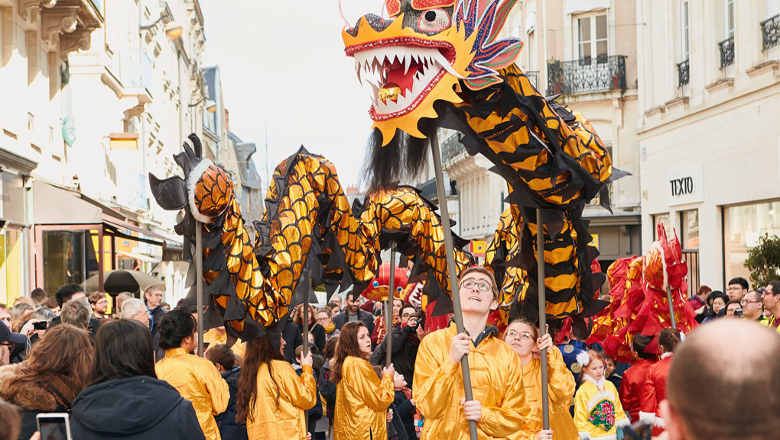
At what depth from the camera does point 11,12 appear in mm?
14102

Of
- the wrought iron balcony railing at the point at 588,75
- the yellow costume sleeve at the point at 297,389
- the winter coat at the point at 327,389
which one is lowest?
the winter coat at the point at 327,389

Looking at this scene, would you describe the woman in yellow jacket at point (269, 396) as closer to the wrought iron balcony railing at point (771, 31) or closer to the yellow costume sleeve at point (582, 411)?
the yellow costume sleeve at point (582, 411)

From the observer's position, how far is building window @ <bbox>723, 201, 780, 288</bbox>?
610 inches

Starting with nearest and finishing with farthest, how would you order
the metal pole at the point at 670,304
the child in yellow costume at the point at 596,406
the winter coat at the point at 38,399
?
the winter coat at the point at 38,399 → the child in yellow costume at the point at 596,406 → the metal pole at the point at 670,304

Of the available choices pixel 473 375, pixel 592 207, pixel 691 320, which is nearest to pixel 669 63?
pixel 592 207

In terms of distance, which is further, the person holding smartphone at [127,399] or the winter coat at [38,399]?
the winter coat at [38,399]

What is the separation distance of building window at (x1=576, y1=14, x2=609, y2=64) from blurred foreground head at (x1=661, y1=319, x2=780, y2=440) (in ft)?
82.9

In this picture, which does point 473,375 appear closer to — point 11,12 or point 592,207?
point 11,12

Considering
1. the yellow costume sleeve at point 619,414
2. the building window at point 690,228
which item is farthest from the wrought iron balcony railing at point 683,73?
the yellow costume sleeve at point 619,414

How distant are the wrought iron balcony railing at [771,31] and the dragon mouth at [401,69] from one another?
12394 mm

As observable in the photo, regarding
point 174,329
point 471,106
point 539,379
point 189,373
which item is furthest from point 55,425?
point 539,379

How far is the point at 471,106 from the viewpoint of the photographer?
4.55m

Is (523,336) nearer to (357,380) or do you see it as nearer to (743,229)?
(357,380)

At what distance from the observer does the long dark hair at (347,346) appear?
23.9ft
